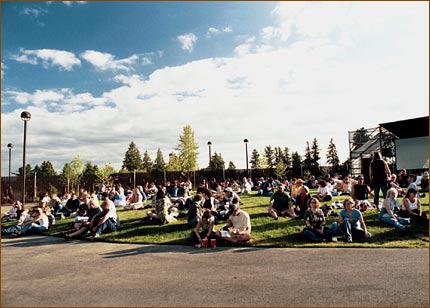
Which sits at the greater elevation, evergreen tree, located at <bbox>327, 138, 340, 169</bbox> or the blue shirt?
evergreen tree, located at <bbox>327, 138, 340, 169</bbox>

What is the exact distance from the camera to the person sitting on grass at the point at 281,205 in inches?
489

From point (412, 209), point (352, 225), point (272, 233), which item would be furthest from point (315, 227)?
point (412, 209)

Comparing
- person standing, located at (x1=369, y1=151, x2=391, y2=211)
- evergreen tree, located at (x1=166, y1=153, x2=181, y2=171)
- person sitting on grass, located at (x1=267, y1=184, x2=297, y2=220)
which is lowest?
person sitting on grass, located at (x1=267, y1=184, x2=297, y2=220)

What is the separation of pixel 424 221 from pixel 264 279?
23.6 ft

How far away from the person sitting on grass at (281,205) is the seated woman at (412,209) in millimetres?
3728

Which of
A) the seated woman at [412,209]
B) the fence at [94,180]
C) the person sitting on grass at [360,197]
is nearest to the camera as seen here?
the seated woman at [412,209]

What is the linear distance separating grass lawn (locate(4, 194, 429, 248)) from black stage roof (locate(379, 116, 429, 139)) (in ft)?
60.1

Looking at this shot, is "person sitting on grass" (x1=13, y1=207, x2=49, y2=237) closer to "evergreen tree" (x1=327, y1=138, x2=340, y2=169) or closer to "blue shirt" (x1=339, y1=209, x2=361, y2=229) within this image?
"blue shirt" (x1=339, y1=209, x2=361, y2=229)

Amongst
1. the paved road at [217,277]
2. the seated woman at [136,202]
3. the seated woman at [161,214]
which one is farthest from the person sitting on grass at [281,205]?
the seated woman at [136,202]

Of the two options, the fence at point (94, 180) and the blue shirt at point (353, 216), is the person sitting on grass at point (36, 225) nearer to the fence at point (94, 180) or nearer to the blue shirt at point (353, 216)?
the blue shirt at point (353, 216)

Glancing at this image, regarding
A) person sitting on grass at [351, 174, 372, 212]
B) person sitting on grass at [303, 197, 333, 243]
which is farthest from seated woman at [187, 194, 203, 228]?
person sitting on grass at [351, 174, 372, 212]

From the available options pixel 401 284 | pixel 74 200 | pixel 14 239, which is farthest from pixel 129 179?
pixel 401 284

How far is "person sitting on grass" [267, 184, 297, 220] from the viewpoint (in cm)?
1243

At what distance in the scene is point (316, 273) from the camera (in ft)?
21.0
